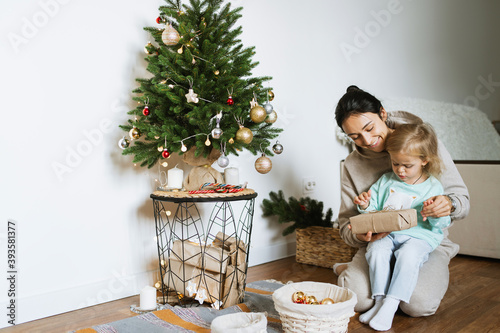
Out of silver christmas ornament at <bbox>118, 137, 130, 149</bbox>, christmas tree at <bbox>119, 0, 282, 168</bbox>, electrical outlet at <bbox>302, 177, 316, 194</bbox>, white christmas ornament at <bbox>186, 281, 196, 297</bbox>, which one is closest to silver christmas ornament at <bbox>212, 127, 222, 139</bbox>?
christmas tree at <bbox>119, 0, 282, 168</bbox>

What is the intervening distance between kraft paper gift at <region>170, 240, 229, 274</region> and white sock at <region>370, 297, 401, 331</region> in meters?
0.58

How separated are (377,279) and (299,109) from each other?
1.30 metres

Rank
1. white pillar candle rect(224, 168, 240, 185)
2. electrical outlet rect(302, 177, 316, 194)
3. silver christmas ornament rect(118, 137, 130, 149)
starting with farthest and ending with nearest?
electrical outlet rect(302, 177, 316, 194) → white pillar candle rect(224, 168, 240, 185) → silver christmas ornament rect(118, 137, 130, 149)

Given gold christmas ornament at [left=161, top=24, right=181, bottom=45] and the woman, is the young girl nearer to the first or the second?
the woman

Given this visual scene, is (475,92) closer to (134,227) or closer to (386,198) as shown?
(386,198)

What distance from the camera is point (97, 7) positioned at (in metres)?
1.84

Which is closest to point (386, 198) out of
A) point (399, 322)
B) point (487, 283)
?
point (399, 322)

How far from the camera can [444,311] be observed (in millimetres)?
1635

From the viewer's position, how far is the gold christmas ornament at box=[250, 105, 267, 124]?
166 cm

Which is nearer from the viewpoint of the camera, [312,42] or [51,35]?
[51,35]

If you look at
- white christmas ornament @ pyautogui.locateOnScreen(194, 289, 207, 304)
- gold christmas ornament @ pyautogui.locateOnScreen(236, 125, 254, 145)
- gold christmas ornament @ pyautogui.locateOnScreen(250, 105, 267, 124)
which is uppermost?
gold christmas ornament @ pyautogui.locateOnScreen(250, 105, 267, 124)

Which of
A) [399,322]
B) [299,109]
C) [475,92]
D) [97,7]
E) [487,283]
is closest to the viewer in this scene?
[399,322]

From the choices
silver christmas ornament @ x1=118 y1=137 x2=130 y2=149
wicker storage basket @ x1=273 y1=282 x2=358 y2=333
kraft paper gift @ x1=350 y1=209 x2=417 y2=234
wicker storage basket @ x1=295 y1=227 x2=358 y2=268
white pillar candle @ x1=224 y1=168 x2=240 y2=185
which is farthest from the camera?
wicker storage basket @ x1=295 y1=227 x2=358 y2=268

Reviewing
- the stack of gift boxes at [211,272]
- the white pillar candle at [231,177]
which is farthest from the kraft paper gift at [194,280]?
the white pillar candle at [231,177]
